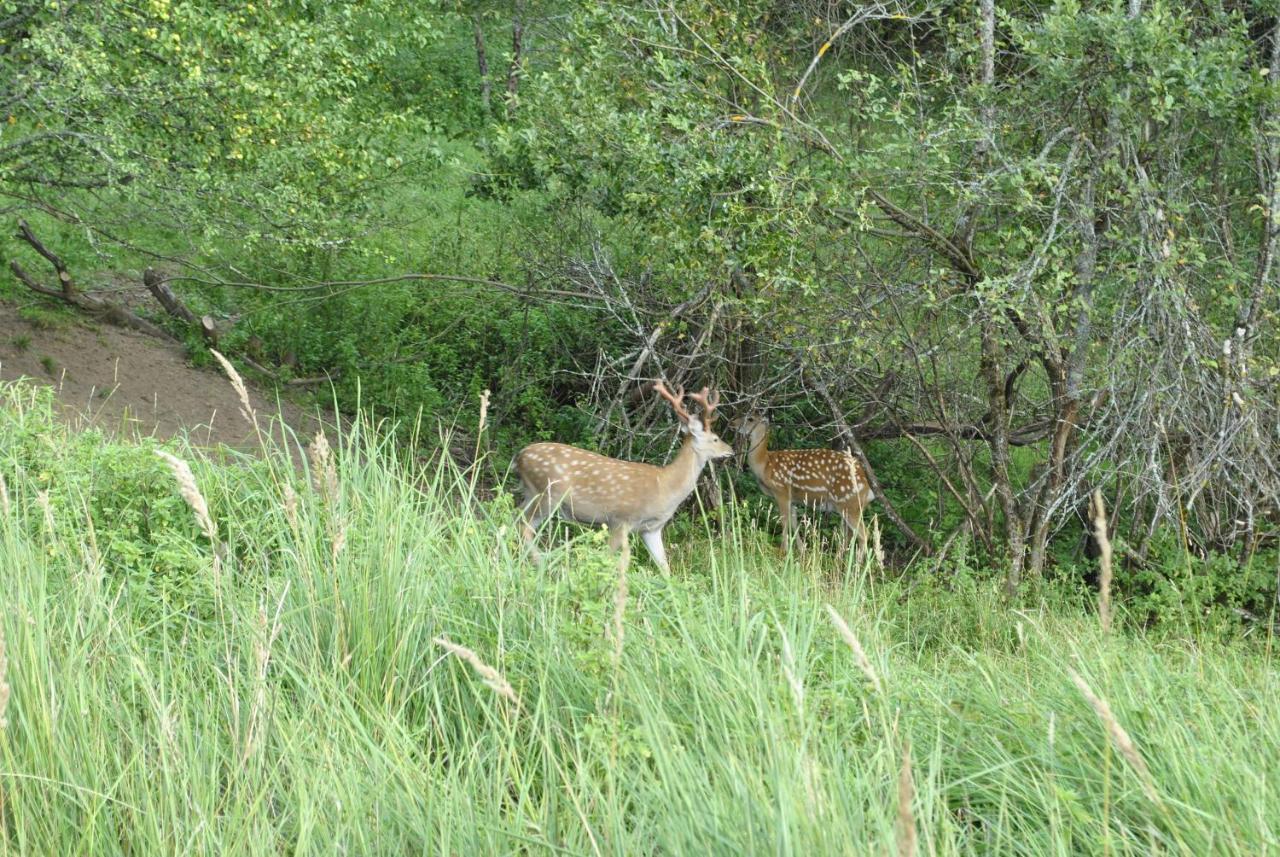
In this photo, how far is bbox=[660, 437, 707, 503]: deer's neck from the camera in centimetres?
906

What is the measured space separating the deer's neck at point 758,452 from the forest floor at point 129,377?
3.22 m

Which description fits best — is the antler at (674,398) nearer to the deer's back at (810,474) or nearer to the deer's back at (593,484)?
the deer's back at (593,484)

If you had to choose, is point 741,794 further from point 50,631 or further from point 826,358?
point 826,358

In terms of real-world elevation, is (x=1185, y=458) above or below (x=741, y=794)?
below

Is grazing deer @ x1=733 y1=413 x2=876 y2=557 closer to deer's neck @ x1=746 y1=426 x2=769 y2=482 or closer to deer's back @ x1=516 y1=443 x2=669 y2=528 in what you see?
deer's neck @ x1=746 y1=426 x2=769 y2=482

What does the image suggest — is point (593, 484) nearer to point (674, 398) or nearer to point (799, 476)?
point (674, 398)

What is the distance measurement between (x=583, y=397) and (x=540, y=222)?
1.48 meters

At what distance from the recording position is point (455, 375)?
41.1 feet

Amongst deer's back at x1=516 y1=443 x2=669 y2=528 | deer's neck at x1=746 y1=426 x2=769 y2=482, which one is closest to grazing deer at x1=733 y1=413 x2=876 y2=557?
deer's neck at x1=746 y1=426 x2=769 y2=482

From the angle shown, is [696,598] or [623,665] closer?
[623,665]

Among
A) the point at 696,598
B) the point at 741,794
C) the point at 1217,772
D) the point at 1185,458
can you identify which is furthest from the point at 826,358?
the point at 741,794

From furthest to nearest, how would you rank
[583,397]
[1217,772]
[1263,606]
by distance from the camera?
[583,397] → [1263,606] → [1217,772]

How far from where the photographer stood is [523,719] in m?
4.12

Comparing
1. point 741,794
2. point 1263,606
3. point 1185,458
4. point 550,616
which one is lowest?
point 1263,606
